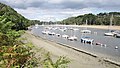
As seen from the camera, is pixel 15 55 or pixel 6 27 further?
pixel 6 27

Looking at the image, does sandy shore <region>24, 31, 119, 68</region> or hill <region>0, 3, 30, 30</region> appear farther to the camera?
sandy shore <region>24, 31, 119, 68</region>

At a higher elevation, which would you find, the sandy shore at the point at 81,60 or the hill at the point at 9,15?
the hill at the point at 9,15

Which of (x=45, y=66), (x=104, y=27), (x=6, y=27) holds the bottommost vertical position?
(x=104, y=27)

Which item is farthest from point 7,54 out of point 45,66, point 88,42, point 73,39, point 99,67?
point 73,39

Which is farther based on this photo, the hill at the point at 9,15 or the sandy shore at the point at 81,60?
the sandy shore at the point at 81,60

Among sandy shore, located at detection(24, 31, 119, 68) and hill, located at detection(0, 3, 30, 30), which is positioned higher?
hill, located at detection(0, 3, 30, 30)

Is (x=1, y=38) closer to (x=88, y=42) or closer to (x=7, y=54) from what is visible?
(x=7, y=54)

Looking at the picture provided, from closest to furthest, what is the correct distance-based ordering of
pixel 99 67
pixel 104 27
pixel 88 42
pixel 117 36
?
pixel 99 67
pixel 88 42
pixel 117 36
pixel 104 27

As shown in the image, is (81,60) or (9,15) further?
(81,60)

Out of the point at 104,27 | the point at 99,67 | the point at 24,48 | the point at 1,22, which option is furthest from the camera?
the point at 104,27

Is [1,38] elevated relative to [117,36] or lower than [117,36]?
elevated

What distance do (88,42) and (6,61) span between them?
73368 mm

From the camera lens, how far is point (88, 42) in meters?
77.1

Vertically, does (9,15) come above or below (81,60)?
above
